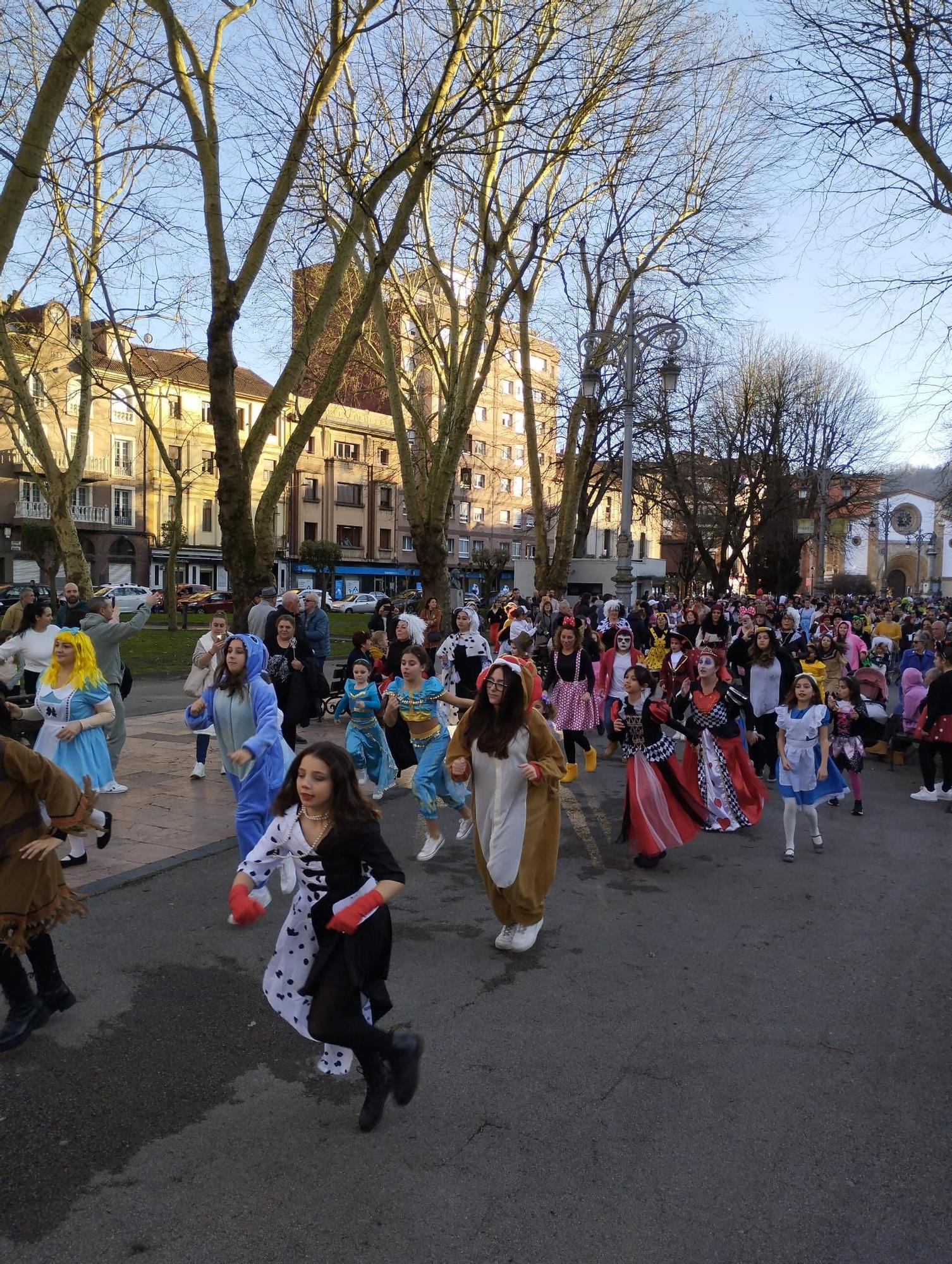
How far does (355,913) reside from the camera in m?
3.25

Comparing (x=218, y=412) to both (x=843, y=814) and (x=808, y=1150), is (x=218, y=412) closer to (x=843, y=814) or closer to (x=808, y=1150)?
(x=843, y=814)

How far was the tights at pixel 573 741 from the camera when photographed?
10422mm

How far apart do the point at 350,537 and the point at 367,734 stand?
55.9m

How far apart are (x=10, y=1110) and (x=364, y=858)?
65.9 inches

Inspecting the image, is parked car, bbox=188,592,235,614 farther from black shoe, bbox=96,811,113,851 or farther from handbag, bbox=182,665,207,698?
black shoe, bbox=96,811,113,851

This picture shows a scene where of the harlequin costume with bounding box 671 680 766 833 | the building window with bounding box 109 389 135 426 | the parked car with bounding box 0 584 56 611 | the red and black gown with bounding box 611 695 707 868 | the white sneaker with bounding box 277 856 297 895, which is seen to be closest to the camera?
the white sneaker with bounding box 277 856 297 895

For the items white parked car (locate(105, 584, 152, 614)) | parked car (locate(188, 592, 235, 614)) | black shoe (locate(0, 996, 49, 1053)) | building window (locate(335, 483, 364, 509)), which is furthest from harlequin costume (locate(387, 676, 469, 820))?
building window (locate(335, 483, 364, 509))

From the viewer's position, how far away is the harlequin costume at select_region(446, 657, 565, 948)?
5.20 m

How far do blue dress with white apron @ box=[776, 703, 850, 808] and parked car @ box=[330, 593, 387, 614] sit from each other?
43363 mm

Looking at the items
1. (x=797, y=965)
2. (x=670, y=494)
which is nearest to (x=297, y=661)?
(x=797, y=965)

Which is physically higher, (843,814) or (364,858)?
(364,858)

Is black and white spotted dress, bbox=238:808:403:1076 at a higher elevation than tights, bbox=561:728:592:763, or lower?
higher

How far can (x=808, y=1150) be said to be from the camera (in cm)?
340

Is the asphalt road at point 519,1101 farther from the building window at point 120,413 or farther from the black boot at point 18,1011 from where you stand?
the building window at point 120,413
